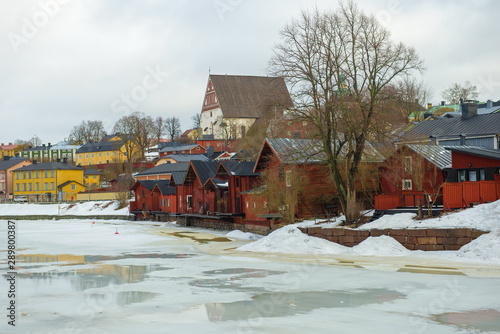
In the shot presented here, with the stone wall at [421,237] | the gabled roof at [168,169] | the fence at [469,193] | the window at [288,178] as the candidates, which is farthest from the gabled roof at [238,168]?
the gabled roof at [168,169]

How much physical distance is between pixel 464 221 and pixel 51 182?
309 ft

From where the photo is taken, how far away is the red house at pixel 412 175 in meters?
36.2

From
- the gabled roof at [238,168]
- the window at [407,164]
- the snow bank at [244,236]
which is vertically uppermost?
the gabled roof at [238,168]

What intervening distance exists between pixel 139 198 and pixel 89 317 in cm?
6327

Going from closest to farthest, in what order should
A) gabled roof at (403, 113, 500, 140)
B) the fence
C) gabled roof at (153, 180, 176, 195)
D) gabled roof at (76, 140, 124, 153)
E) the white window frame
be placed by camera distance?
the fence < the white window frame < gabled roof at (403, 113, 500, 140) < gabled roof at (153, 180, 176, 195) < gabled roof at (76, 140, 124, 153)

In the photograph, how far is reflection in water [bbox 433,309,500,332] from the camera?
567 inches

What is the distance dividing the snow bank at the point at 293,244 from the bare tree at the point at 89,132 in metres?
130

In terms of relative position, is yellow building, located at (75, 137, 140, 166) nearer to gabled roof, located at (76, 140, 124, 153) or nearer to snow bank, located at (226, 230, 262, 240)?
gabled roof, located at (76, 140, 124, 153)

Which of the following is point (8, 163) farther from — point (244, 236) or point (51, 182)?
point (244, 236)

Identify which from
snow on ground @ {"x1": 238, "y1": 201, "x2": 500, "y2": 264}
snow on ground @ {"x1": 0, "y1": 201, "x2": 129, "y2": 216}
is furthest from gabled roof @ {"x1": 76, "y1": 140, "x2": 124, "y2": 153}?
snow on ground @ {"x1": 238, "y1": 201, "x2": 500, "y2": 264}

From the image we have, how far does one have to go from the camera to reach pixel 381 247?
97.6ft

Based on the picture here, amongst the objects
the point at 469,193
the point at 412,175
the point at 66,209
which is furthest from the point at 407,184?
the point at 66,209

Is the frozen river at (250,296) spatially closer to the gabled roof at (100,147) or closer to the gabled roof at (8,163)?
the gabled roof at (8,163)

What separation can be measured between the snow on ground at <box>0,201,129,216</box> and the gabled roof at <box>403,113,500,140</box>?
44265 millimetres
